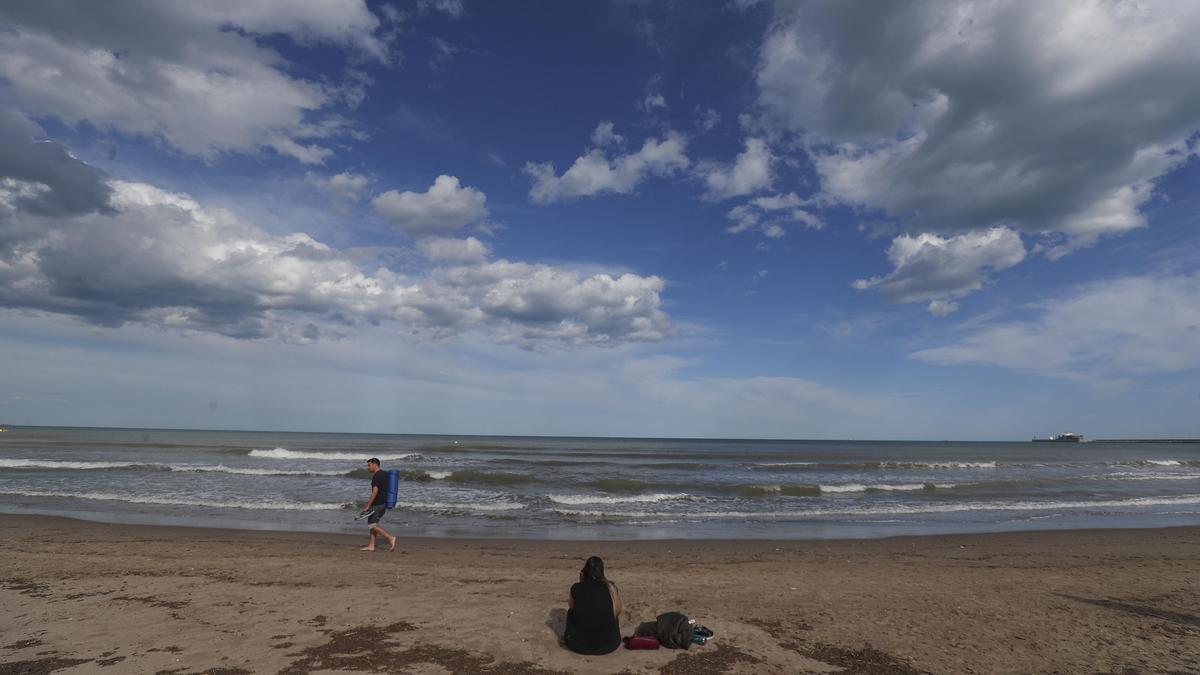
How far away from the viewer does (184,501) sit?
1939 centimetres

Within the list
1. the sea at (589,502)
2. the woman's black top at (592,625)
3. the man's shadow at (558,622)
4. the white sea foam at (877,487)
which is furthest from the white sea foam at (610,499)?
the woman's black top at (592,625)

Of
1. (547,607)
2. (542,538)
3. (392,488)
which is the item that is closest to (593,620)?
(547,607)

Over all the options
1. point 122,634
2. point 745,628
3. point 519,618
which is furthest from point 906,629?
point 122,634

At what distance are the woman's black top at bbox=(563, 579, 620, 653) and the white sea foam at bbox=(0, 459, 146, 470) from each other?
3575 cm

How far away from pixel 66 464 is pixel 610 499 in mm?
31627

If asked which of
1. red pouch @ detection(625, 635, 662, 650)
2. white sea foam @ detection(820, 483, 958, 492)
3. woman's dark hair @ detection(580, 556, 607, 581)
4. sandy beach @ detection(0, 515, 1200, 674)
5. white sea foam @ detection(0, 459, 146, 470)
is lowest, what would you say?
white sea foam @ detection(0, 459, 146, 470)

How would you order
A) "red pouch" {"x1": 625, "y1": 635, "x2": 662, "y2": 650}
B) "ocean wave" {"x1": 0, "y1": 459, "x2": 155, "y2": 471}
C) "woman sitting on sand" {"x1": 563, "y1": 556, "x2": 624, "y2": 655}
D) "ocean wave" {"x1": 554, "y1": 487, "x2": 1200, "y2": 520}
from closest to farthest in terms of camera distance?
"woman sitting on sand" {"x1": 563, "y1": 556, "x2": 624, "y2": 655}
"red pouch" {"x1": 625, "y1": 635, "x2": 662, "y2": 650}
"ocean wave" {"x1": 554, "y1": 487, "x2": 1200, "y2": 520}
"ocean wave" {"x1": 0, "y1": 459, "x2": 155, "y2": 471}

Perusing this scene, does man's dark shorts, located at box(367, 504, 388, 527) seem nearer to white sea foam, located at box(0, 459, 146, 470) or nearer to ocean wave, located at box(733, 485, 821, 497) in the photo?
ocean wave, located at box(733, 485, 821, 497)

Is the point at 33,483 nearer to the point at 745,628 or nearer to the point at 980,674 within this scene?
the point at 745,628

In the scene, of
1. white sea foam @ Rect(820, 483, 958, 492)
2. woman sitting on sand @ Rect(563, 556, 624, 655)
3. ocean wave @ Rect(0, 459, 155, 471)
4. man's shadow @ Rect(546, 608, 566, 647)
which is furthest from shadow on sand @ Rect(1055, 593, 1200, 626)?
ocean wave @ Rect(0, 459, 155, 471)

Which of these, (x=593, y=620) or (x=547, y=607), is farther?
(x=547, y=607)

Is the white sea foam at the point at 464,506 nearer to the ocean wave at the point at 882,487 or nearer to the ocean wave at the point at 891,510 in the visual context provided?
the ocean wave at the point at 891,510

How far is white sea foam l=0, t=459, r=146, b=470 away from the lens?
31.7 m

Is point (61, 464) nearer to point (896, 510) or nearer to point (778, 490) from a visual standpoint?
point (778, 490)
